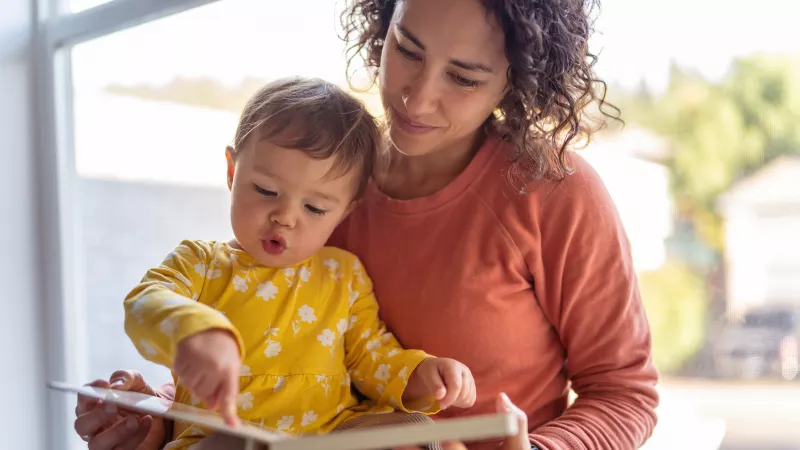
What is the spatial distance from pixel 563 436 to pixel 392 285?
0.33m

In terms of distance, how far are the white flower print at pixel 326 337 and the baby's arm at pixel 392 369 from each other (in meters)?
0.05

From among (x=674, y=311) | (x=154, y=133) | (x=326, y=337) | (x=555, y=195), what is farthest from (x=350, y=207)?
(x=154, y=133)

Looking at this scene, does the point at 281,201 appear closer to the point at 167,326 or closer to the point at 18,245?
the point at 167,326

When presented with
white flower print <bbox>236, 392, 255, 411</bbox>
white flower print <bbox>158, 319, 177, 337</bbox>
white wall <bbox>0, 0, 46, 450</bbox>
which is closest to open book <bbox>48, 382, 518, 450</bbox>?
white flower print <bbox>158, 319, 177, 337</bbox>

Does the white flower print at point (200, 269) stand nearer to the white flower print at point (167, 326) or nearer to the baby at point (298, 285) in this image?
the baby at point (298, 285)

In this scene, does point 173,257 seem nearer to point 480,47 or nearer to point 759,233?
point 480,47

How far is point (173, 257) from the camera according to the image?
1121 mm

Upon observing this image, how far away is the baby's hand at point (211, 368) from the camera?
2.58ft

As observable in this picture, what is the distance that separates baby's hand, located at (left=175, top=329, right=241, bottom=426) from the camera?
0.79 meters

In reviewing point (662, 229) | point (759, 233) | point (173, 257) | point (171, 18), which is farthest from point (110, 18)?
point (759, 233)

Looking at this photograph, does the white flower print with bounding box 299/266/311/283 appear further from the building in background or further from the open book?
the building in background

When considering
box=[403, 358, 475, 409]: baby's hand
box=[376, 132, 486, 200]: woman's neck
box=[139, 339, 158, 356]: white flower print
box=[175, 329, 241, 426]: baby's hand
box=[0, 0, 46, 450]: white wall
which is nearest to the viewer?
box=[175, 329, 241, 426]: baby's hand

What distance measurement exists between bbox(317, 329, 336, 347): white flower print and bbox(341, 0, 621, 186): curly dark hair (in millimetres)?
347

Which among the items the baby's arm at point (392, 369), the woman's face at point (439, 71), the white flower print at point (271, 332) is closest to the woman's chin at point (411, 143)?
the woman's face at point (439, 71)
